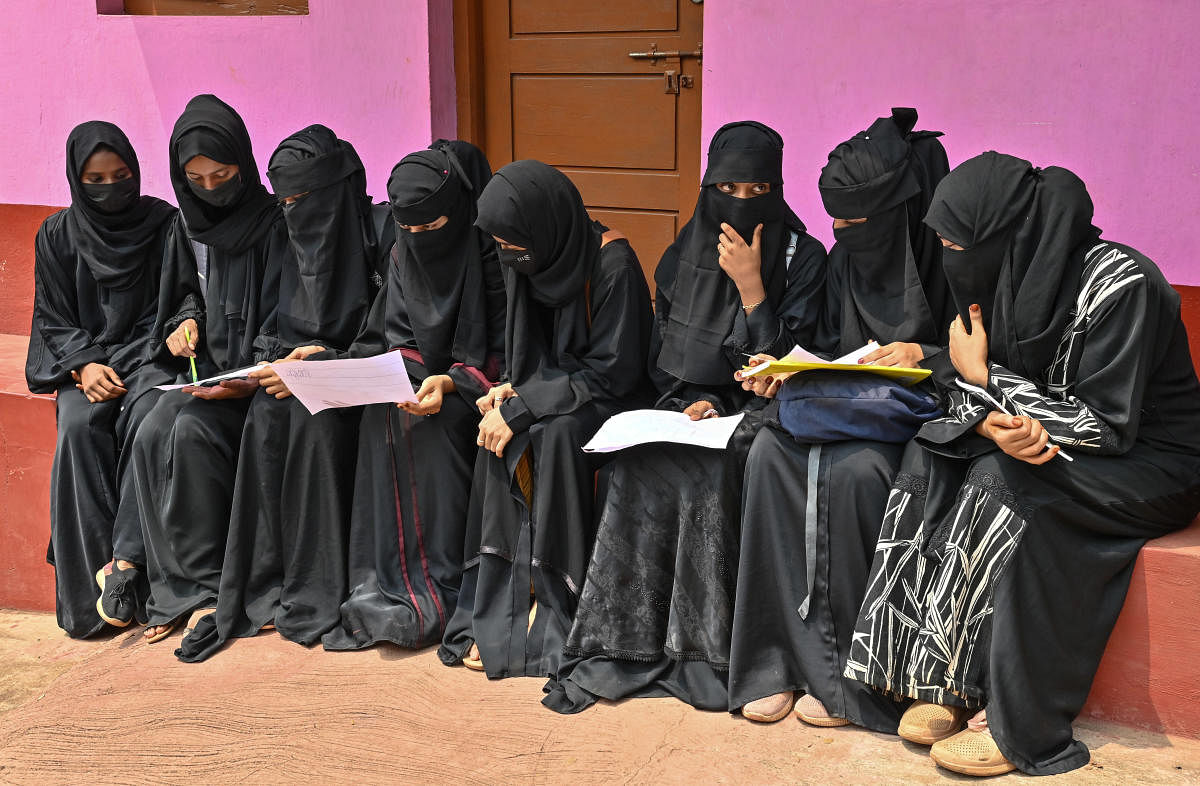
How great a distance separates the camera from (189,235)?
4.07 meters

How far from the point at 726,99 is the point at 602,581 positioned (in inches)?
77.3

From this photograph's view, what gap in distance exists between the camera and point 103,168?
4.22 meters

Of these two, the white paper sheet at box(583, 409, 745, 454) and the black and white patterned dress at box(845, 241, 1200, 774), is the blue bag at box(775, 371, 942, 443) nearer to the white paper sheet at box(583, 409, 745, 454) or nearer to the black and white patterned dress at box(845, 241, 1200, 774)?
the black and white patterned dress at box(845, 241, 1200, 774)

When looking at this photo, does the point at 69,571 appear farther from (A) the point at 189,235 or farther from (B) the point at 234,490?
(A) the point at 189,235

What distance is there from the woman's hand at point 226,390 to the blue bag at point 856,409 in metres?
1.82

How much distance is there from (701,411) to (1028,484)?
991mm

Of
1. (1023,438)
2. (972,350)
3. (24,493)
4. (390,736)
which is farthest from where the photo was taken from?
(24,493)

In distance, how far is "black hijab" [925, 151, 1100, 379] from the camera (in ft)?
9.06

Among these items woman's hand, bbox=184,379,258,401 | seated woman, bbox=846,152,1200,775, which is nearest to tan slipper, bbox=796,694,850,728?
seated woman, bbox=846,152,1200,775

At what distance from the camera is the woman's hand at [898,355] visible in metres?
3.10

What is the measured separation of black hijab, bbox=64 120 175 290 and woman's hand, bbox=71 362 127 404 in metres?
0.35

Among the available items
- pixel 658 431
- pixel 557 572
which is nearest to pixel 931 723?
pixel 658 431

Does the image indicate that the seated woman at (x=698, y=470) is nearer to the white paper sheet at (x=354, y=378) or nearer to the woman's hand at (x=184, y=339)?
the white paper sheet at (x=354, y=378)

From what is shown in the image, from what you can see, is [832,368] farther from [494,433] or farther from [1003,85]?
[1003,85]
